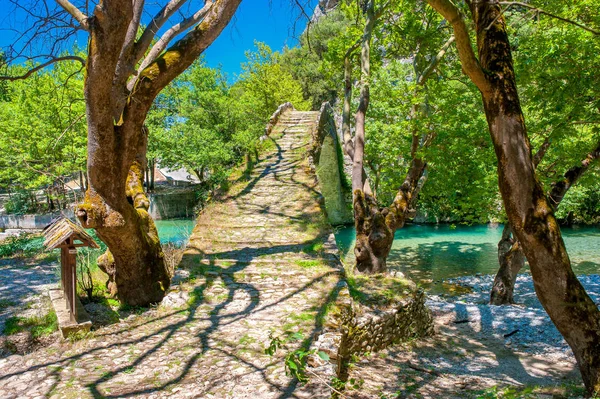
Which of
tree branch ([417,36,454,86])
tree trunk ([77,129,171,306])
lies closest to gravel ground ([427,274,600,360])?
tree branch ([417,36,454,86])

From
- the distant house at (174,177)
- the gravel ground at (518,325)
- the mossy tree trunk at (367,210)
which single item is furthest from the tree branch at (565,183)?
the distant house at (174,177)

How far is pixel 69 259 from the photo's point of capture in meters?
4.41

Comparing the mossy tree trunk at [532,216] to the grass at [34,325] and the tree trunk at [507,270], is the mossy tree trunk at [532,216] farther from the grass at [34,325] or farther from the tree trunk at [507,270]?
the tree trunk at [507,270]

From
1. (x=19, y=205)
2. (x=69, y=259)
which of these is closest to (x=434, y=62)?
(x=69, y=259)

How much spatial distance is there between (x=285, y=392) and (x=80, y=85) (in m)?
15.4

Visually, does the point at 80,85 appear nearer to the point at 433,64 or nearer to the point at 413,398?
the point at 433,64

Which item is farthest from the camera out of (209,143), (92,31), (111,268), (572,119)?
(209,143)

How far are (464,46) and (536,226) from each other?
1633 mm

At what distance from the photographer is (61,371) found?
346cm

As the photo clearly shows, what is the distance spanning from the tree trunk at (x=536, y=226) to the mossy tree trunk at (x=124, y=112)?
10.7ft

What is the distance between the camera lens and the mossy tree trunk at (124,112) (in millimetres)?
3916

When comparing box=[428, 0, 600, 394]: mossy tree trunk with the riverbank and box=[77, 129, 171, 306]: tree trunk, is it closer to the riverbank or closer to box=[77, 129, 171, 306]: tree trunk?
the riverbank

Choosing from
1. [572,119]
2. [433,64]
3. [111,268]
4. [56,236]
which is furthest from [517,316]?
[56,236]

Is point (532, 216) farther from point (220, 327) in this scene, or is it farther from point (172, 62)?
point (172, 62)
